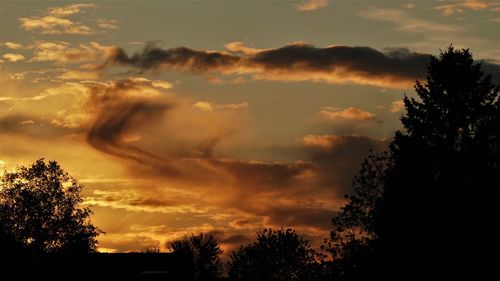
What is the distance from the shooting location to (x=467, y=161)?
5478cm

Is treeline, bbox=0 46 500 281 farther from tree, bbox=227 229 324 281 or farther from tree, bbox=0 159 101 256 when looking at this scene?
tree, bbox=227 229 324 281

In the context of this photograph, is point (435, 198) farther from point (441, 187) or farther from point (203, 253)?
point (203, 253)

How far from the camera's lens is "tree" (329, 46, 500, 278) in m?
52.2

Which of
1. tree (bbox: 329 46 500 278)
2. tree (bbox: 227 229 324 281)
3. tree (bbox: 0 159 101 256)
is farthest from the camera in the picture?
tree (bbox: 227 229 324 281)

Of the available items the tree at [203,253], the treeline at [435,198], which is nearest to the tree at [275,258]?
the tree at [203,253]

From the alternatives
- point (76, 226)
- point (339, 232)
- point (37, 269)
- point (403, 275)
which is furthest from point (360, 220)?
point (76, 226)

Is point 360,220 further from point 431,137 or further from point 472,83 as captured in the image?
point 472,83

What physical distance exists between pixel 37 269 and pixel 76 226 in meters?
26.4

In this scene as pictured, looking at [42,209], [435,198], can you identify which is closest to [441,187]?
[435,198]

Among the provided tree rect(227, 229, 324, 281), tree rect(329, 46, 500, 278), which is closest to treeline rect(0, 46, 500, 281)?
tree rect(329, 46, 500, 278)

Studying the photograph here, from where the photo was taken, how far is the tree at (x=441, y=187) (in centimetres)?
5225

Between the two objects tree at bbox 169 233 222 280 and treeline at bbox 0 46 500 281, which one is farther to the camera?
tree at bbox 169 233 222 280

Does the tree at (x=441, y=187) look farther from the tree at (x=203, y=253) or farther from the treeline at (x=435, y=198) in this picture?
the tree at (x=203, y=253)

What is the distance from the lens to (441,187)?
53.7m
